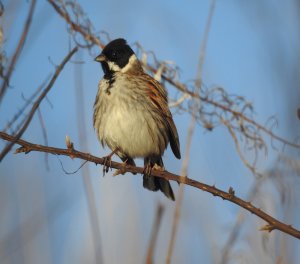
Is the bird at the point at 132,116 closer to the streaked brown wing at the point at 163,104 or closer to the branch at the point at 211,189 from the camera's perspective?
the streaked brown wing at the point at 163,104

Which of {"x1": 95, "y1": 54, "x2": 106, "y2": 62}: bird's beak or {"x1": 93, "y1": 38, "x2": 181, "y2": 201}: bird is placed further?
{"x1": 95, "y1": 54, "x2": 106, "y2": 62}: bird's beak

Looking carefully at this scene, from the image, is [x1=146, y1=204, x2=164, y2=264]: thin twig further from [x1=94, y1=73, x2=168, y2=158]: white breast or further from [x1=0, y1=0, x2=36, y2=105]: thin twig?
[x1=94, y1=73, x2=168, y2=158]: white breast

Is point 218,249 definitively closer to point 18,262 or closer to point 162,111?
point 18,262

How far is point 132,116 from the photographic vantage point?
159 inches

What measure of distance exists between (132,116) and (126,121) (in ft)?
0.21

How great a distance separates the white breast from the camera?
4039 mm

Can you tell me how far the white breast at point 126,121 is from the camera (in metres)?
4.04

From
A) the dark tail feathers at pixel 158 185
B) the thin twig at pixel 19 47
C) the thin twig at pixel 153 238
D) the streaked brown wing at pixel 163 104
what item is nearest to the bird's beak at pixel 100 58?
the streaked brown wing at pixel 163 104

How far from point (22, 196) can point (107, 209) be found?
0.69 meters

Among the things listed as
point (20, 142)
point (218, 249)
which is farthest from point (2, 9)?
point (218, 249)

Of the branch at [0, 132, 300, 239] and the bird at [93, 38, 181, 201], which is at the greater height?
the bird at [93, 38, 181, 201]

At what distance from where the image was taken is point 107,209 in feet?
13.2

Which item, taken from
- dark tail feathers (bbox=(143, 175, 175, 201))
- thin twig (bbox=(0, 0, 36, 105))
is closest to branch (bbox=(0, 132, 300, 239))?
→ thin twig (bbox=(0, 0, 36, 105))

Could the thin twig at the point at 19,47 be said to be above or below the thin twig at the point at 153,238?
above
